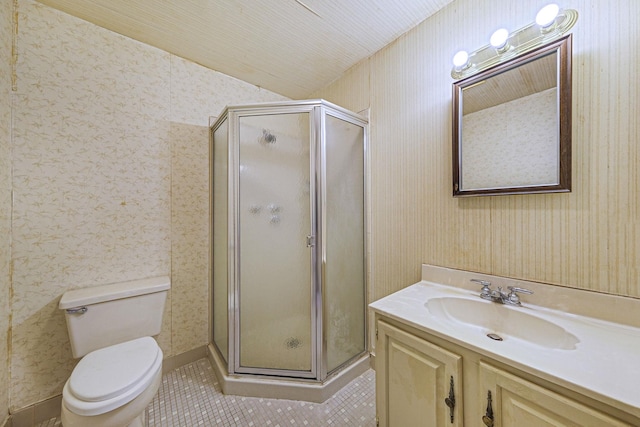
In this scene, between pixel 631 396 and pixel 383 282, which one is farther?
pixel 383 282

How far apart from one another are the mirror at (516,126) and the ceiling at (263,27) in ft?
1.98

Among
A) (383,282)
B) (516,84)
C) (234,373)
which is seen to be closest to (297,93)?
(516,84)

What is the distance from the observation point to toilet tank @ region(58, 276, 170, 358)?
4.16 ft

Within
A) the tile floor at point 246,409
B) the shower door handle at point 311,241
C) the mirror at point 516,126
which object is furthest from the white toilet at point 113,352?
the mirror at point 516,126

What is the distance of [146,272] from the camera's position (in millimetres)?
1615

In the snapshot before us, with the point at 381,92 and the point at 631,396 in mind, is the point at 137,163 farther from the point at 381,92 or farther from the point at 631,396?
the point at 631,396

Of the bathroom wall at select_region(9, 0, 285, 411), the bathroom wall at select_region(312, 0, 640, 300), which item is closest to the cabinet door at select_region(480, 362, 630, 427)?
the bathroom wall at select_region(312, 0, 640, 300)

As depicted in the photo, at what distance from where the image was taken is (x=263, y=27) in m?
1.49

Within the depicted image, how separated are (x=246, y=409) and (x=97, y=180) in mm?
1660

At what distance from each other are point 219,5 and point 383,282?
197 centimetres

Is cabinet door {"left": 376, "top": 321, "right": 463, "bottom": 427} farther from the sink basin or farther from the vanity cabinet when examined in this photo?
the sink basin

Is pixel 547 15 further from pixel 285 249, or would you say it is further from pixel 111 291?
pixel 111 291

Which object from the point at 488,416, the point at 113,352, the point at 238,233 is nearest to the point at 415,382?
the point at 488,416

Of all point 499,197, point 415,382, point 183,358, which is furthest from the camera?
point 183,358
